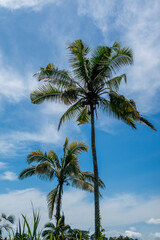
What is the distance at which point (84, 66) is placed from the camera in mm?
12836

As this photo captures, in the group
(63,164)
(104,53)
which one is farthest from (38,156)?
(104,53)

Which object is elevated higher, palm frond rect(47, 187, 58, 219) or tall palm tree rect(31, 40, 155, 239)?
tall palm tree rect(31, 40, 155, 239)

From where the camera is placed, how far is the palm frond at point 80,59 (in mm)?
12897

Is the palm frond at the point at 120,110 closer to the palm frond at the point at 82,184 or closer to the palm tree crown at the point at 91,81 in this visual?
the palm tree crown at the point at 91,81

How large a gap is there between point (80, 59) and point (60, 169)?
298 inches

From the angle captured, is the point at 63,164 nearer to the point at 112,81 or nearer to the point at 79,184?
the point at 79,184

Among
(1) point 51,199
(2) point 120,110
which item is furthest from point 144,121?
(1) point 51,199

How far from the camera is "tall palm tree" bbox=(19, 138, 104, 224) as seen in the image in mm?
15578

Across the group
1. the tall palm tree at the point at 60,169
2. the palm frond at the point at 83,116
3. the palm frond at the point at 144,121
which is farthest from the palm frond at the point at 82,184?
the palm frond at the point at 144,121

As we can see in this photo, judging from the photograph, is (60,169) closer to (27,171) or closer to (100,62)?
(27,171)

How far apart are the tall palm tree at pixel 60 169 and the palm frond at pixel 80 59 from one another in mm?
5369

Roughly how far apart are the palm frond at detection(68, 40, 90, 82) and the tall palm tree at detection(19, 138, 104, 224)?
17.6 feet

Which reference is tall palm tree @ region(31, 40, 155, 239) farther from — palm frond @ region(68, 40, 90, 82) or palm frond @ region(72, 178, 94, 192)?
palm frond @ region(72, 178, 94, 192)

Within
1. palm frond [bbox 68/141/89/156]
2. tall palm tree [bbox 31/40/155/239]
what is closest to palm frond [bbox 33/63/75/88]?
tall palm tree [bbox 31/40/155/239]
